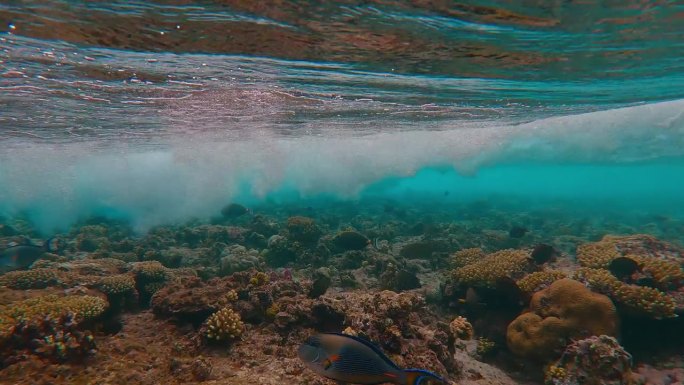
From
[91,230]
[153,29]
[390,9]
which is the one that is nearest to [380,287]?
[390,9]

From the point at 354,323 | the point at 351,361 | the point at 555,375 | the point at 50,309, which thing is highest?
the point at 351,361

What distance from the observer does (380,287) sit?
10398 mm

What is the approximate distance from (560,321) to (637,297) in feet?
6.17

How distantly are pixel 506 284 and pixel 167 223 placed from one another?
26230 mm

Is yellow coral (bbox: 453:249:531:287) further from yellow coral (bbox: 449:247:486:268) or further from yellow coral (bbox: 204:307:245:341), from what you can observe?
yellow coral (bbox: 204:307:245:341)

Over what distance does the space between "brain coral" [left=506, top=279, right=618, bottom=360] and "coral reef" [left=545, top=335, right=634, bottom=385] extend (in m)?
0.49

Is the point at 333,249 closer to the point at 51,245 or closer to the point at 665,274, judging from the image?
the point at 665,274

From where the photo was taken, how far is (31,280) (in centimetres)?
748

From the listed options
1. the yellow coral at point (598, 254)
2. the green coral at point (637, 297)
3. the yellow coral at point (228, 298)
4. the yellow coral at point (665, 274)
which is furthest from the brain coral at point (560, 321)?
the yellow coral at point (228, 298)

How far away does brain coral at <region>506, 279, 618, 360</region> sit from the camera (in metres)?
5.99

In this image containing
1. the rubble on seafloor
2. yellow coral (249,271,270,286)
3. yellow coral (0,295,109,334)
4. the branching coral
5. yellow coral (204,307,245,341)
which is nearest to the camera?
the branching coral

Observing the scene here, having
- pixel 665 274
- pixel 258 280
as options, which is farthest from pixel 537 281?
pixel 258 280

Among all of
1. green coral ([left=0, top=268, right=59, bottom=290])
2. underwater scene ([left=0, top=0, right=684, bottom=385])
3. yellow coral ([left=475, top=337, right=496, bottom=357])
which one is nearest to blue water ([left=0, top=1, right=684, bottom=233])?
underwater scene ([left=0, top=0, right=684, bottom=385])

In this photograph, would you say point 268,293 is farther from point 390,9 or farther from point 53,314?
point 390,9
